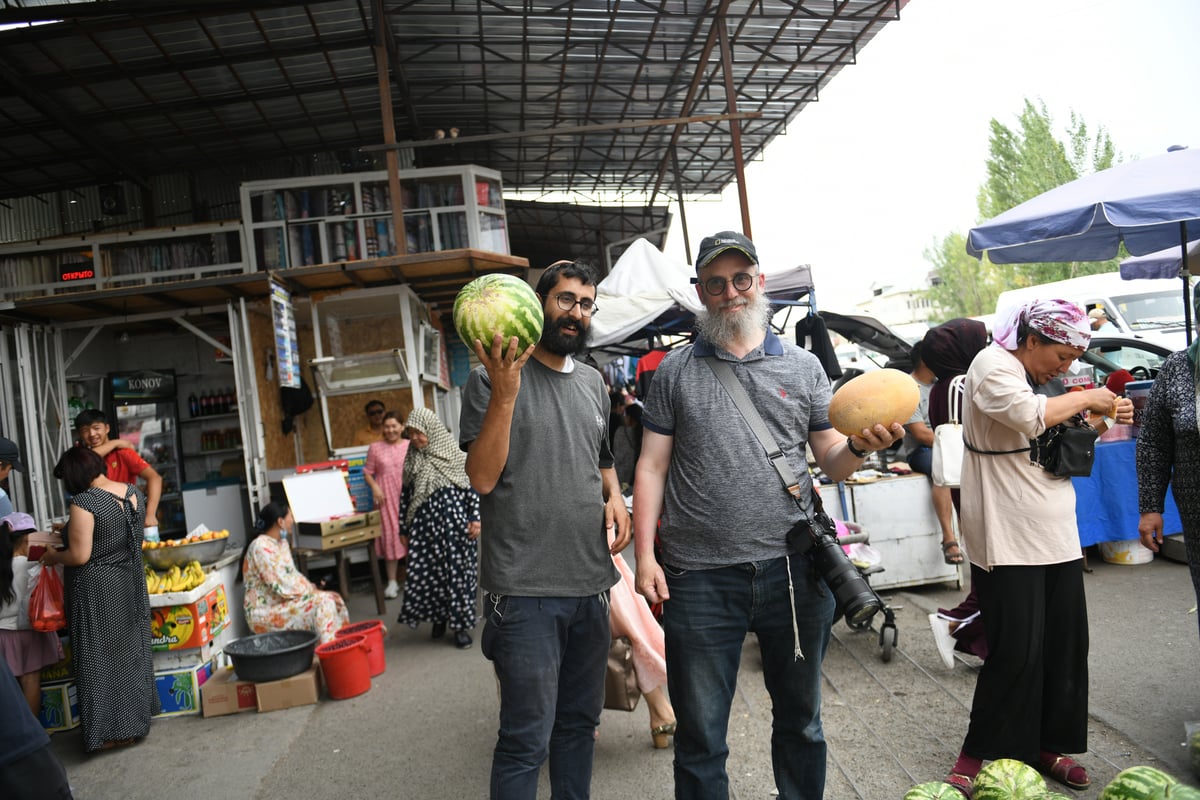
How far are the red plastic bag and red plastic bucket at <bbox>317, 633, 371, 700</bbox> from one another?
1506 mm

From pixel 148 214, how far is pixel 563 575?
43.7 feet

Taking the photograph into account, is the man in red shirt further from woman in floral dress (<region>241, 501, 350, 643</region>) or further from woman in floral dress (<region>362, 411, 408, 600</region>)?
woman in floral dress (<region>362, 411, 408, 600</region>)

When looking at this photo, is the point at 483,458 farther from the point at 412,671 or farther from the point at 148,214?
the point at 148,214

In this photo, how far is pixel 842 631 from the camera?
18.0ft

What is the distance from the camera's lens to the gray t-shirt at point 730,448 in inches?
98.3

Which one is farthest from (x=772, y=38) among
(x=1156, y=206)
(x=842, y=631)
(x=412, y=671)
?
(x=412, y=671)

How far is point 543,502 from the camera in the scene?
2.61m

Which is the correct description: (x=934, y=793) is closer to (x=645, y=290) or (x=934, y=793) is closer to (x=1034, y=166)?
(x=645, y=290)

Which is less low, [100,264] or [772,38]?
[772,38]

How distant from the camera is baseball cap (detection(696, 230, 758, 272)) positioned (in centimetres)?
259

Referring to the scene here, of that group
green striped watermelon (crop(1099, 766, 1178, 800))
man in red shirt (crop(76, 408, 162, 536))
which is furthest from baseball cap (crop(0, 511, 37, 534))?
green striped watermelon (crop(1099, 766, 1178, 800))

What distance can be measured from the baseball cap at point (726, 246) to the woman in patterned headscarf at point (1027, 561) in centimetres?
116

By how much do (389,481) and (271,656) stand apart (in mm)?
3377

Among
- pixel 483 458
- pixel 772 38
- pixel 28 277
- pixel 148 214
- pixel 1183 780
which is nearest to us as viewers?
pixel 483 458
